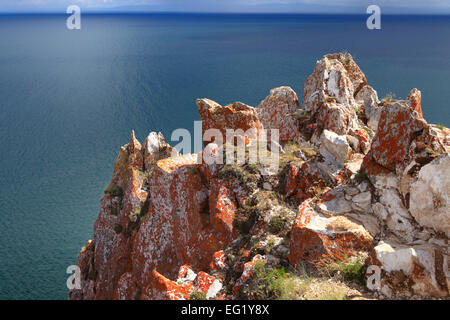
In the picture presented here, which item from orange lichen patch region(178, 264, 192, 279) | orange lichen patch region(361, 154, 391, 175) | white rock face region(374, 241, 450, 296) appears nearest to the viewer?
white rock face region(374, 241, 450, 296)

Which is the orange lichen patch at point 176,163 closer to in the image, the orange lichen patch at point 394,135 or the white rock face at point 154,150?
the white rock face at point 154,150

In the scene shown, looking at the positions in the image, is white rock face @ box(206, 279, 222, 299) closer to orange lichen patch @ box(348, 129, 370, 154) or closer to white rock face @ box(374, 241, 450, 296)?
white rock face @ box(374, 241, 450, 296)

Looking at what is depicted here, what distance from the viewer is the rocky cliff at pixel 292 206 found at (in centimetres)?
1162

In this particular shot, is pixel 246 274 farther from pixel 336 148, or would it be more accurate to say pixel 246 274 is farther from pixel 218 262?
pixel 336 148

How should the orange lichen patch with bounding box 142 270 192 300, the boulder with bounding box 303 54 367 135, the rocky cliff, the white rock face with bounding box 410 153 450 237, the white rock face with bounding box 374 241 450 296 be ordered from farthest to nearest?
the boulder with bounding box 303 54 367 135 < the orange lichen patch with bounding box 142 270 192 300 < the rocky cliff < the white rock face with bounding box 410 153 450 237 < the white rock face with bounding box 374 241 450 296

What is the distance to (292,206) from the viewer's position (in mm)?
16875

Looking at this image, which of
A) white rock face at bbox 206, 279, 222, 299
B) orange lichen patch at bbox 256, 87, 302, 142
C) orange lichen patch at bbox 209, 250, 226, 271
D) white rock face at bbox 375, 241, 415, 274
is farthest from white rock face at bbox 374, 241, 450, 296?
orange lichen patch at bbox 256, 87, 302, 142

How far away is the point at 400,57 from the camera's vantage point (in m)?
156

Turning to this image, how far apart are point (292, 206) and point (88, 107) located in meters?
111

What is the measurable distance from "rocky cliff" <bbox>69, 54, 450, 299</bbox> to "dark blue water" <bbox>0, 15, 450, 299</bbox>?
2428 cm

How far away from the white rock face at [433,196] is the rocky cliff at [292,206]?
0.03 m

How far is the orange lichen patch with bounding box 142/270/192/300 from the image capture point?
14.5 metres

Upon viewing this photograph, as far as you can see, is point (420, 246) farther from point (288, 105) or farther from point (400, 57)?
point (400, 57)

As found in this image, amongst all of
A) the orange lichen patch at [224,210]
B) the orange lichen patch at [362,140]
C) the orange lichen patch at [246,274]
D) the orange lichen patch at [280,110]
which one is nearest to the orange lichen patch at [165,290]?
the orange lichen patch at [246,274]
